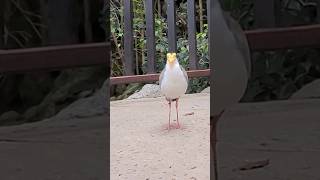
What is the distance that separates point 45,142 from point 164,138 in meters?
1.15

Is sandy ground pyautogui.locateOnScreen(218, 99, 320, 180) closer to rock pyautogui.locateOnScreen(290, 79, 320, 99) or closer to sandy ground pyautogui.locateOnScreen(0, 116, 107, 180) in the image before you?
rock pyautogui.locateOnScreen(290, 79, 320, 99)

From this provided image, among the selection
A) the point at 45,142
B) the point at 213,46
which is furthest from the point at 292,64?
the point at 45,142

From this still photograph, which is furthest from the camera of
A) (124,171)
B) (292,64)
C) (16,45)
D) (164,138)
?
(164,138)

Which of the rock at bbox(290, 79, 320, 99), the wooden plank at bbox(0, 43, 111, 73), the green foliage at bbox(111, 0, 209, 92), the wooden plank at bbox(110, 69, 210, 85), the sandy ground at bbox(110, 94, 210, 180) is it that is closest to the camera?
the wooden plank at bbox(0, 43, 111, 73)

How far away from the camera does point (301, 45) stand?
1085 mm

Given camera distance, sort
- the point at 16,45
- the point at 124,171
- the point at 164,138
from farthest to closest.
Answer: the point at 164,138 < the point at 124,171 < the point at 16,45

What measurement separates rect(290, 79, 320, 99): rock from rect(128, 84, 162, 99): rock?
6.61 feet

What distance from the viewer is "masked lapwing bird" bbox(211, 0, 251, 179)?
1044 mm

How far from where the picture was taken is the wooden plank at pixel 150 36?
3.04m

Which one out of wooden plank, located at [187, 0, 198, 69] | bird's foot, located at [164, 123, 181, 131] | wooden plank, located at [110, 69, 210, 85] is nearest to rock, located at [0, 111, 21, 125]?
bird's foot, located at [164, 123, 181, 131]

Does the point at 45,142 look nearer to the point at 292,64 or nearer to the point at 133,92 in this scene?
the point at 292,64

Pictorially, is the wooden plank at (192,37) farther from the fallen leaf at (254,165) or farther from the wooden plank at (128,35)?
the fallen leaf at (254,165)

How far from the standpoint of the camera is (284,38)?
1067 millimetres

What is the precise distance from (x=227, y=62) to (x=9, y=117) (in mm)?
383
